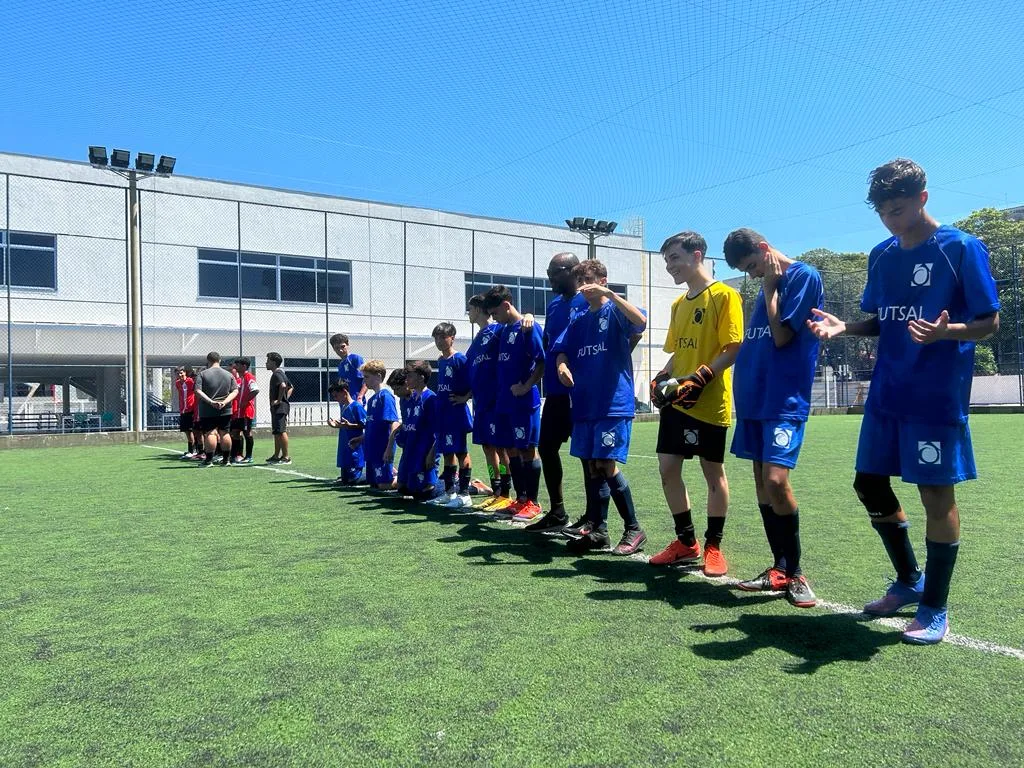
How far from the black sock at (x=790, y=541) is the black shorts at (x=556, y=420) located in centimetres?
189

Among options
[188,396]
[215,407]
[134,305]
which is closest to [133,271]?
[134,305]

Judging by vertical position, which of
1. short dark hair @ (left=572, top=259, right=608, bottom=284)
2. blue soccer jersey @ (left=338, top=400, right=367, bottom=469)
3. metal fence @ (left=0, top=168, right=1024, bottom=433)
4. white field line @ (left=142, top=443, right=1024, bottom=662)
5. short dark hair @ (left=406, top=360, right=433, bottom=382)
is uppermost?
metal fence @ (left=0, top=168, right=1024, bottom=433)

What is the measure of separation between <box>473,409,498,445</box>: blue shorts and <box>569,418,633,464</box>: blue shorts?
146 centimetres

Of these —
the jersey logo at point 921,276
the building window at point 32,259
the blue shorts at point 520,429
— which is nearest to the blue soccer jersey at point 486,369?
the blue shorts at point 520,429

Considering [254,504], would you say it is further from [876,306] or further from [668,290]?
[668,290]

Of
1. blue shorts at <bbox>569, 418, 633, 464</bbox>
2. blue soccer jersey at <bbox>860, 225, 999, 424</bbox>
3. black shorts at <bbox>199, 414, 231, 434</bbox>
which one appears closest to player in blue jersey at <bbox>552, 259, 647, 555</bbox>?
blue shorts at <bbox>569, 418, 633, 464</bbox>

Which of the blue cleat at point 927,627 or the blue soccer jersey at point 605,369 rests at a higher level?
the blue soccer jersey at point 605,369

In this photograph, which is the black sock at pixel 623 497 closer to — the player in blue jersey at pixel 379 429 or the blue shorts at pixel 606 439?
the blue shorts at pixel 606 439

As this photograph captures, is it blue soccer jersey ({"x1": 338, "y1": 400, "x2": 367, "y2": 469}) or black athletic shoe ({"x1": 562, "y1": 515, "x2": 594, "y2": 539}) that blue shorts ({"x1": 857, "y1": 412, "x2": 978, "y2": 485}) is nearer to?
black athletic shoe ({"x1": 562, "y1": 515, "x2": 594, "y2": 539})

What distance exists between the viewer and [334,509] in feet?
21.2

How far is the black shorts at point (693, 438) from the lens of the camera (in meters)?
4.02

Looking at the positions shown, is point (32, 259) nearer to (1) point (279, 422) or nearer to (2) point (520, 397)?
(1) point (279, 422)

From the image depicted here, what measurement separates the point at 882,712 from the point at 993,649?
2.80ft

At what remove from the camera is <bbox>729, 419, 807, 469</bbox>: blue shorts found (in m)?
3.40
